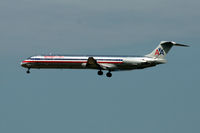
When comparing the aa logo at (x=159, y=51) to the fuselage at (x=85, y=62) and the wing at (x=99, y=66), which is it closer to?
the fuselage at (x=85, y=62)

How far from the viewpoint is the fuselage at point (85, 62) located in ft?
254

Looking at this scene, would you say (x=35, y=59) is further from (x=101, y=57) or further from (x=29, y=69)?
(x=101, y=57)

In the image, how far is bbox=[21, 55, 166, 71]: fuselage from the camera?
77.4 meters

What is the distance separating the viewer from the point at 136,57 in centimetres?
7812

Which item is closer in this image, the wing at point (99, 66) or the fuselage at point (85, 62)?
the fuselage at point (85, 62)

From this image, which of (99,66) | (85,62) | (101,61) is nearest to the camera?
(99,66)

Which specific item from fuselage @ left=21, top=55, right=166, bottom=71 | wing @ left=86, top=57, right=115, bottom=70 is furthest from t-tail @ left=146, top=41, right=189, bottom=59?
wing @ left=86, top=57, right=115, bottom=70

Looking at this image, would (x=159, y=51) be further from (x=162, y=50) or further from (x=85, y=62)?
(x=85, y=62)

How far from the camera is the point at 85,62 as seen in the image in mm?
81562

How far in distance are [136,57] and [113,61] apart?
4.38 m

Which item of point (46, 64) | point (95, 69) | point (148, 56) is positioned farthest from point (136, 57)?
point (46, 64)

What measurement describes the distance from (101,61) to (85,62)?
2711 mm

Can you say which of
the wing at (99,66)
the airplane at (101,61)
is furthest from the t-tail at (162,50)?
the wing at (99,66)

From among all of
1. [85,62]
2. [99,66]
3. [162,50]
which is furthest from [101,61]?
[162,50]
